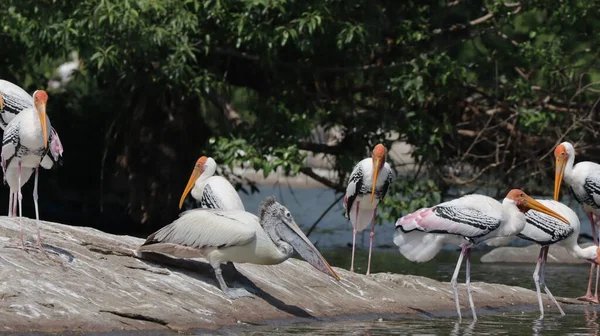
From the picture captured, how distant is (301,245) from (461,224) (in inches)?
64.9

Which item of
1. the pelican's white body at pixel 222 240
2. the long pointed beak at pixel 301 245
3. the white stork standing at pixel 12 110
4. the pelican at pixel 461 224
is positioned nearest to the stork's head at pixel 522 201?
the pelican at pixel 461 224

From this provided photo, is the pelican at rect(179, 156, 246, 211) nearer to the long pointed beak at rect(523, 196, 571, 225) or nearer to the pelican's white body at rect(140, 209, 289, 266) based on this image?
the pelican's white body at rect(140, 209, 289, 266)

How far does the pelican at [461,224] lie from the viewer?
10562mm

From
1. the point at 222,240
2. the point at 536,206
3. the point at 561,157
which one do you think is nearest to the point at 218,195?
the point at 222,240

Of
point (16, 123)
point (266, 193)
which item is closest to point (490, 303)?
point (16, 123)

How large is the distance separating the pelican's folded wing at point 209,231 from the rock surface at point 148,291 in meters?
0.36

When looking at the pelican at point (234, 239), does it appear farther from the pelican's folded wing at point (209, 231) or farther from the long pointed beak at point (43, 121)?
the long pointed beak at point (43, 121)

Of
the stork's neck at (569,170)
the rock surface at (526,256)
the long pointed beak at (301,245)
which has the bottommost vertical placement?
the rock surface at (526,256)

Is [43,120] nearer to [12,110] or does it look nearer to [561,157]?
[12,110]

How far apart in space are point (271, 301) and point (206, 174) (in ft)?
11.5

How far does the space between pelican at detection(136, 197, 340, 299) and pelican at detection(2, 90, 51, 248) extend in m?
1.13

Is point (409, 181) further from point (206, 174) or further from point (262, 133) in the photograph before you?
point (206, 174)

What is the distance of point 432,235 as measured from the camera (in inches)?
425

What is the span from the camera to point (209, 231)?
370 inches
